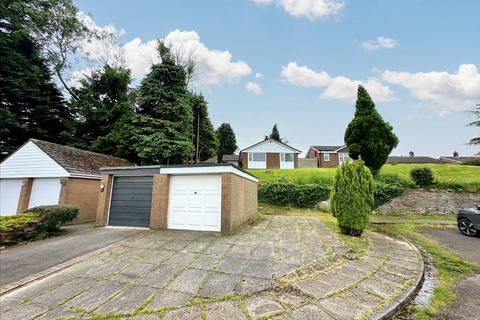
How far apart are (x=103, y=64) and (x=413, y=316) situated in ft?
89.1

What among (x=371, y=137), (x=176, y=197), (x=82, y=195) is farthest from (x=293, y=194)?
(x=82, y=195)

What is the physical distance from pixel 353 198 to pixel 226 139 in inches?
1371

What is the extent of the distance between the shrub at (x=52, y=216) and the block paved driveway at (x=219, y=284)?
406 centimetres

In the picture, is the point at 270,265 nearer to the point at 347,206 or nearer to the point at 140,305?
the point at 140,305

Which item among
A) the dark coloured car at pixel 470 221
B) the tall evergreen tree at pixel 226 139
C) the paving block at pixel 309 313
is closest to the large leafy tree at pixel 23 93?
the paving block at pixel 309 313

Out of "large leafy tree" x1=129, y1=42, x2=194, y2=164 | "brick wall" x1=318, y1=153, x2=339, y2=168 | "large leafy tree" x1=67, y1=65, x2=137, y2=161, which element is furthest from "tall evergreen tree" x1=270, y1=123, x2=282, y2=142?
"large leafy tree" x1=67, y1=65, x2=137, y2=161

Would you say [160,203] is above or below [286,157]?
below

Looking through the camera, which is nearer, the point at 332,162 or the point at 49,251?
the point at 49,251

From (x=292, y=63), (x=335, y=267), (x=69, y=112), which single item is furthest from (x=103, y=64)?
(x=335, y=267)

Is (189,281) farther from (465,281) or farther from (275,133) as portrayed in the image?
(275,133)

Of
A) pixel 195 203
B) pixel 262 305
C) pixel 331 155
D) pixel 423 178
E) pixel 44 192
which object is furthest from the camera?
pixel 331 155

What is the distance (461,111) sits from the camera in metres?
19.4

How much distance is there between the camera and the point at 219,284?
11.5 ft

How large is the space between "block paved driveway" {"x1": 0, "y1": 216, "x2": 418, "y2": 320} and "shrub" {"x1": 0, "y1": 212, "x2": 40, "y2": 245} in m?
4.07
